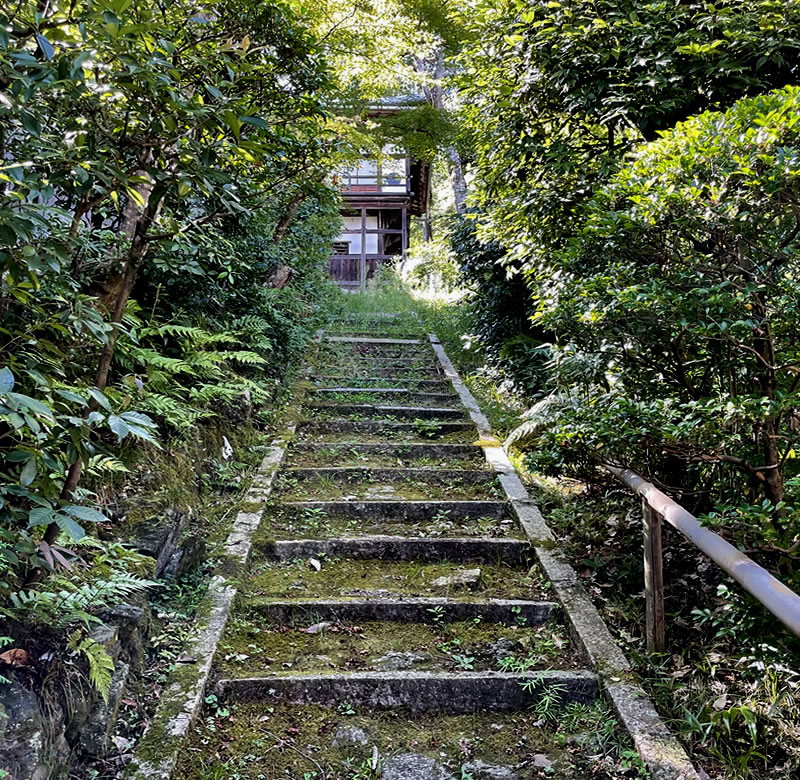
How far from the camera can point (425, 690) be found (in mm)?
2768

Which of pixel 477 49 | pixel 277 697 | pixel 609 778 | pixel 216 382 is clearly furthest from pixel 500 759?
pixel 477 49

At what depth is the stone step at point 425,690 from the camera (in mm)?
2740

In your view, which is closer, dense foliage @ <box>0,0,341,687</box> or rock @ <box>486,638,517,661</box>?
dense foliage @ <box>0,0,341,687</box>

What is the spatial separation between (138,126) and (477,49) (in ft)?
9.72

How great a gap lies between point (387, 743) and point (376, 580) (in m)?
1.19

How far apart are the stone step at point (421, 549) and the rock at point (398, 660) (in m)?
0.92

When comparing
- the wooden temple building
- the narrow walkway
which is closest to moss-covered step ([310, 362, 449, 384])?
the narrow walkway

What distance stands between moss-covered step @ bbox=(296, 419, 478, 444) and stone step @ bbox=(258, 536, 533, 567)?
184cm

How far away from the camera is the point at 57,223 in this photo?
2.37m

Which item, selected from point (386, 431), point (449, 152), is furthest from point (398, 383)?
point (449, 152)

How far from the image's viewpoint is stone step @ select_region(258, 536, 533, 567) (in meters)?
3.91

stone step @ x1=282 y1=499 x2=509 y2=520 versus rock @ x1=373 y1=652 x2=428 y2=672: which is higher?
stone step @ x1=282 y1=499 x2=509 y2=520

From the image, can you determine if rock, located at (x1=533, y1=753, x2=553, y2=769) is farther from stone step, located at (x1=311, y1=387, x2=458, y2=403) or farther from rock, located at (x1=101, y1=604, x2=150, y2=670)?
stone step, located at (x1=311, y1=387, x2=458, y2=403)

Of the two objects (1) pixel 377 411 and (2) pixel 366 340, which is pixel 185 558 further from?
(2) pixel 366 340
